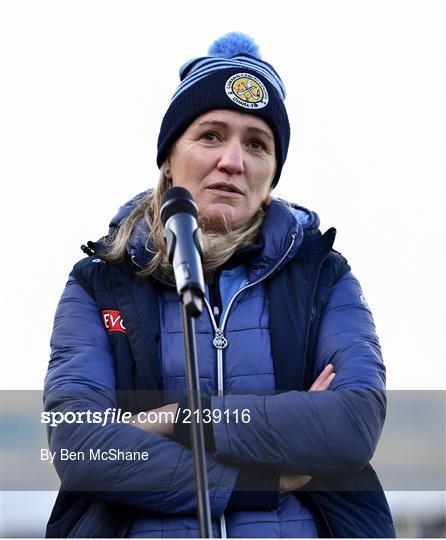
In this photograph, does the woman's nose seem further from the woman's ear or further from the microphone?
the microphone

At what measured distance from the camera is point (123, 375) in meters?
3.47

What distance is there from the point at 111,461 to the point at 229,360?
48 cm

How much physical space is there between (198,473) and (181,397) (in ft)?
3.15

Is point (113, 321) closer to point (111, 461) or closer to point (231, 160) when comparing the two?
point (111, 461)

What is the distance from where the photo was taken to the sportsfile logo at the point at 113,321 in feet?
11.6

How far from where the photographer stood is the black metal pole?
2.32 metres

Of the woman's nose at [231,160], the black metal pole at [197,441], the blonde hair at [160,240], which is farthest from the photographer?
the woman's nose at [231,160]

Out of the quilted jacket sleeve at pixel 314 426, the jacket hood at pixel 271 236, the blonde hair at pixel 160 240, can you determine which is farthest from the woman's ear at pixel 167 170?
the quilted jacket sleeve at pixel 314 426

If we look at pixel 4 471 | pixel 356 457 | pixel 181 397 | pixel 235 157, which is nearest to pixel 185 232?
pixel 181 397

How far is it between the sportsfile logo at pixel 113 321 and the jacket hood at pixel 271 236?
0.21m

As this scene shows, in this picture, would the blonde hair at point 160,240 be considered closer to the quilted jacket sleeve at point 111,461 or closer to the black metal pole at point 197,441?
the quilted jacket sleeve at point 111,461

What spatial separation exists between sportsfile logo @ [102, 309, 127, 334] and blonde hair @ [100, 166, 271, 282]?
0.54 feet

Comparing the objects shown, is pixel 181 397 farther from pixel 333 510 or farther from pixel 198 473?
pixel 198 473

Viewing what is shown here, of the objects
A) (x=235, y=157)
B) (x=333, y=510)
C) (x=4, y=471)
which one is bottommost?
(x=333, y=510)
